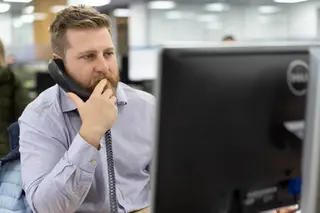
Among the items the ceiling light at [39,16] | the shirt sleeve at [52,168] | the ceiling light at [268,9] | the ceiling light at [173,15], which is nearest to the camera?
the shirt sleeve at [52,168]

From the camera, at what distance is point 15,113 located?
323 cm

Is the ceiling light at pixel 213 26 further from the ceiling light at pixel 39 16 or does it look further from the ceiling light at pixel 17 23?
the ceiling light at pixel 17 23

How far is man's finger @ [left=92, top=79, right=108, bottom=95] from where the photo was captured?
1.33 meters

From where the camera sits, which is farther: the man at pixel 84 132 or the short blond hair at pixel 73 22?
the short blond hair at pixel 73 22

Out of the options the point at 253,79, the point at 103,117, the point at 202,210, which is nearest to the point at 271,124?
the point at 253,79

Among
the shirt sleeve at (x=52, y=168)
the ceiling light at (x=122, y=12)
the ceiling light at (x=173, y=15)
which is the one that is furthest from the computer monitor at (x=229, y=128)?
the ceiling light at (x=173, y=15)

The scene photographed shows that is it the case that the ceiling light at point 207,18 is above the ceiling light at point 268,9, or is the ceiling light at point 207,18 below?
below

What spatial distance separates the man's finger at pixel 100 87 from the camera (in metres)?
1.33

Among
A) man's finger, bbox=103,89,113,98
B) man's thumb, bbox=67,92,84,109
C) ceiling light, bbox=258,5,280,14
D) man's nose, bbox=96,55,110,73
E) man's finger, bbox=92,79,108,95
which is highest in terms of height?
ceiling light, bbox=258,5,280,14

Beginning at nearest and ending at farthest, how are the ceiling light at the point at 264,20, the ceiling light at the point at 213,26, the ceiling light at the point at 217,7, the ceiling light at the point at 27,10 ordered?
1. the ceiling light at the point at 27,10
2. the ceiling light at the point at 264,20
3. the ceiling light at the point at 217,7
4. the ceiling light at the point at 213,26

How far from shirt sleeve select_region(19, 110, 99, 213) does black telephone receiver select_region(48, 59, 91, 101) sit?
0.12 meters

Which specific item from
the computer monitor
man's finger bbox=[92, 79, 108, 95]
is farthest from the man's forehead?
the computer monitor

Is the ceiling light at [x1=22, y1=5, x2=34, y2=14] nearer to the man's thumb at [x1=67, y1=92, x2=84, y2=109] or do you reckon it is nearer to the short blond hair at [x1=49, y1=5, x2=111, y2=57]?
the short blond hair at [x1=49, y1=5, x2=111, y2=57]

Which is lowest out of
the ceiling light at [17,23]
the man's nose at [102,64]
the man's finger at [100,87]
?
the ceiling light at [17,23]
